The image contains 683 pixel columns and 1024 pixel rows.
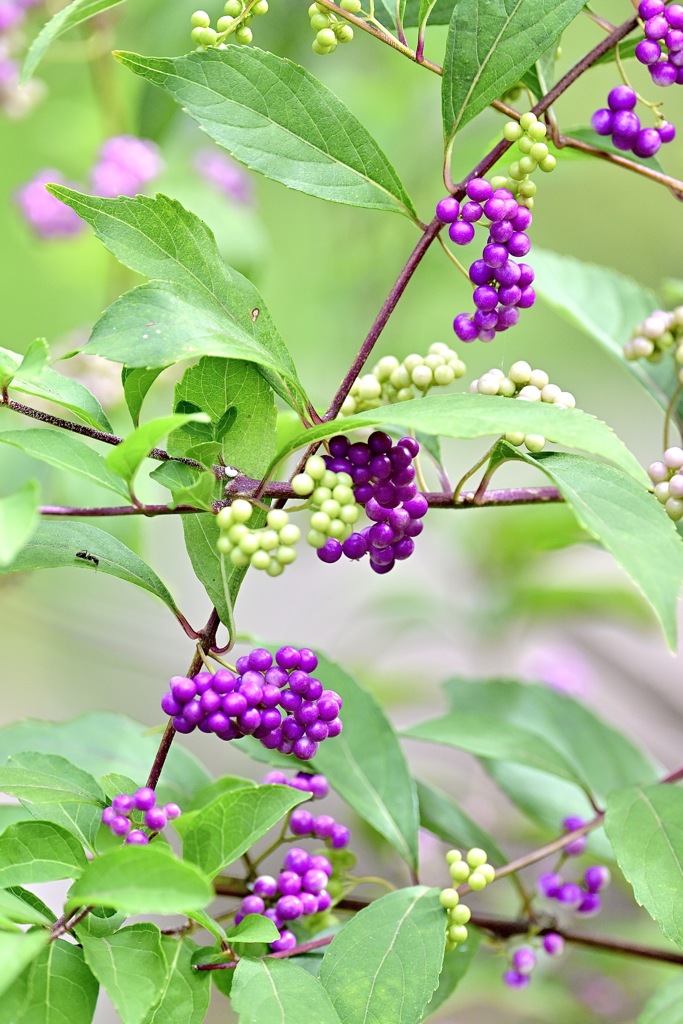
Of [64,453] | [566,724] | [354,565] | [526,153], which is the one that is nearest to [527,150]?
[526,153]

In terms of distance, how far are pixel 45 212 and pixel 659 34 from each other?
0.82 meters

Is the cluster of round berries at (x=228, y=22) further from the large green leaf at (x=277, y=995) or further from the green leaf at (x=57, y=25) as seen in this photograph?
the large green leaf at (x=277, y=995)

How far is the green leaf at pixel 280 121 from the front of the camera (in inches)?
15.8

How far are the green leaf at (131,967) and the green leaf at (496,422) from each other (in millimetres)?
188

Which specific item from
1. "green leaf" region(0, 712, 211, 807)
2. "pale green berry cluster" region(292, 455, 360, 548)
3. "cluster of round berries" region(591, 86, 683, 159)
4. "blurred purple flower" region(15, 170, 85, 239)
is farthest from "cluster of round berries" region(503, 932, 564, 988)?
"blurred purple flower" region(15, 170, 85, 239)

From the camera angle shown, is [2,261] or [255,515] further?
[2,261]

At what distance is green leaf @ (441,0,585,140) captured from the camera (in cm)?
40

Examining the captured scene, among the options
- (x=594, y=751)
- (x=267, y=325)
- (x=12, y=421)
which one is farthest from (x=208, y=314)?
(x=12, y=421)

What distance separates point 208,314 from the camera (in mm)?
378

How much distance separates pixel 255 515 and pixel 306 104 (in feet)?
0.56

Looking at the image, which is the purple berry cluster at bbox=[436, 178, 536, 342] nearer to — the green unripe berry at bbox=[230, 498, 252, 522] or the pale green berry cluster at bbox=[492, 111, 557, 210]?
the pale green berry cluster at bbox=[492, 111, 557, 210]

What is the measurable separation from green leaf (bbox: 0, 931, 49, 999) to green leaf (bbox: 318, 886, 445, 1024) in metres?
0.13

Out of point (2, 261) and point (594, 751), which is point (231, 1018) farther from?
point (2, 261)

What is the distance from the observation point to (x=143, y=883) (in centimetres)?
31
